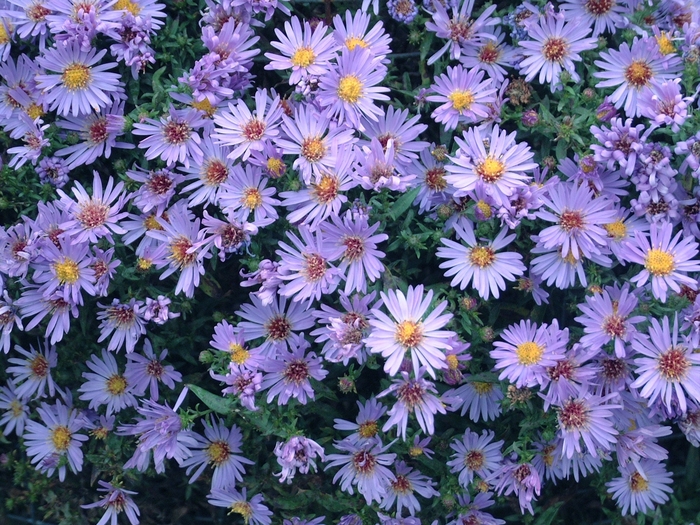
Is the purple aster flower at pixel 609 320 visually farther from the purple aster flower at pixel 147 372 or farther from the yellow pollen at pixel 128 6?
the yellow pollen at pixel 128 6

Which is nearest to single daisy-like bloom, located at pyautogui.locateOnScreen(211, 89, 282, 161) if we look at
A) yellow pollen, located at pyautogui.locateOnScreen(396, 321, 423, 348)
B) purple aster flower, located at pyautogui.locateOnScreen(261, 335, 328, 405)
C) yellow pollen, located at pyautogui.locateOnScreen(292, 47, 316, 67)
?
yellow pollen, located at pyautogui.locateOnScreen(292, 47, 316, 67)

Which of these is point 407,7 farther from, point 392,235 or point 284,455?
point 284,455

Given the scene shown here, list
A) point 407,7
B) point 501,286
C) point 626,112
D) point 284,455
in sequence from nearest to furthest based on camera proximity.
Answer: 1. point 284,455
2. point 501,286
3. point 626,112
4. point 407,7

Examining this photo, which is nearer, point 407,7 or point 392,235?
point 392,235

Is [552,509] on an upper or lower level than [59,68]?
lower

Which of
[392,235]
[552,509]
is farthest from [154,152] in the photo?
[552,509]

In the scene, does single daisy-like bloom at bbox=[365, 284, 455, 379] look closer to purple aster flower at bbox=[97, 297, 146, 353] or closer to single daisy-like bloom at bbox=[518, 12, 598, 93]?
purple aster flower at bbox=[97, 297, 146, 353]

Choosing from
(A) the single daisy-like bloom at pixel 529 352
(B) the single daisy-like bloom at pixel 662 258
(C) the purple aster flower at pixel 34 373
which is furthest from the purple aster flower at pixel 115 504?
(B) the single daisy-like bloom at pixel 662 258
